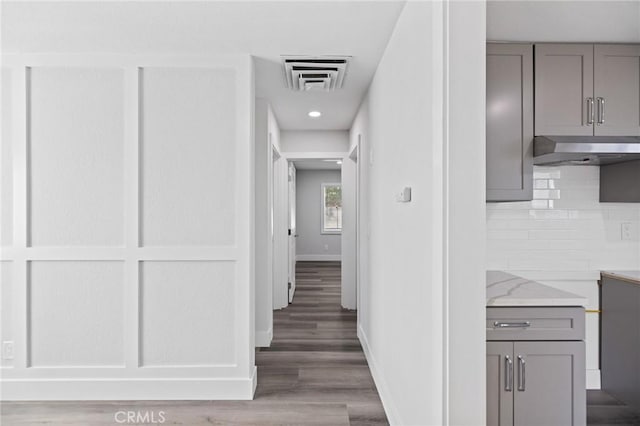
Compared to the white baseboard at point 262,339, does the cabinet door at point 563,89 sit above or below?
above

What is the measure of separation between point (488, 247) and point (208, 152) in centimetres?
206

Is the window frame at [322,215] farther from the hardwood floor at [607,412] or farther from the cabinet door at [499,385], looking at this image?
the cabinet door at [499,385]

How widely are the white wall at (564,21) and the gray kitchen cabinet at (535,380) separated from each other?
1614 mm

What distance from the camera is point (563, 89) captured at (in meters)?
2.47

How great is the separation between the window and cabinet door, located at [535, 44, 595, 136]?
315 inches

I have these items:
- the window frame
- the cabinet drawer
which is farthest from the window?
the cabinet drawer

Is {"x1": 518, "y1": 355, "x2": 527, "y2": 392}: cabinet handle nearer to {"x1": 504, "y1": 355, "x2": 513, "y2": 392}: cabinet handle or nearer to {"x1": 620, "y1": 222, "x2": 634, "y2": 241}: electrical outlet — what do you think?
{"x1": 504, "y1": 355, "x2": 513, "y2": 392}: cabinet handle

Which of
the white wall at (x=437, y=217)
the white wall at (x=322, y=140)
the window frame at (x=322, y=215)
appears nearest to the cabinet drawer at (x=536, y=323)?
the white wall at (x=437, y=217)

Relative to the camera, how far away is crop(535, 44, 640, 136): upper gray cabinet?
246cm

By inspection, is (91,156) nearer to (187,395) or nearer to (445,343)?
(187,395)

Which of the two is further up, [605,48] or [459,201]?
[605,48]

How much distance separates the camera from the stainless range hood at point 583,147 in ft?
7.39

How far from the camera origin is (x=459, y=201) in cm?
146

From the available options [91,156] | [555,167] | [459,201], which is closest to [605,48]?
[555,167]
